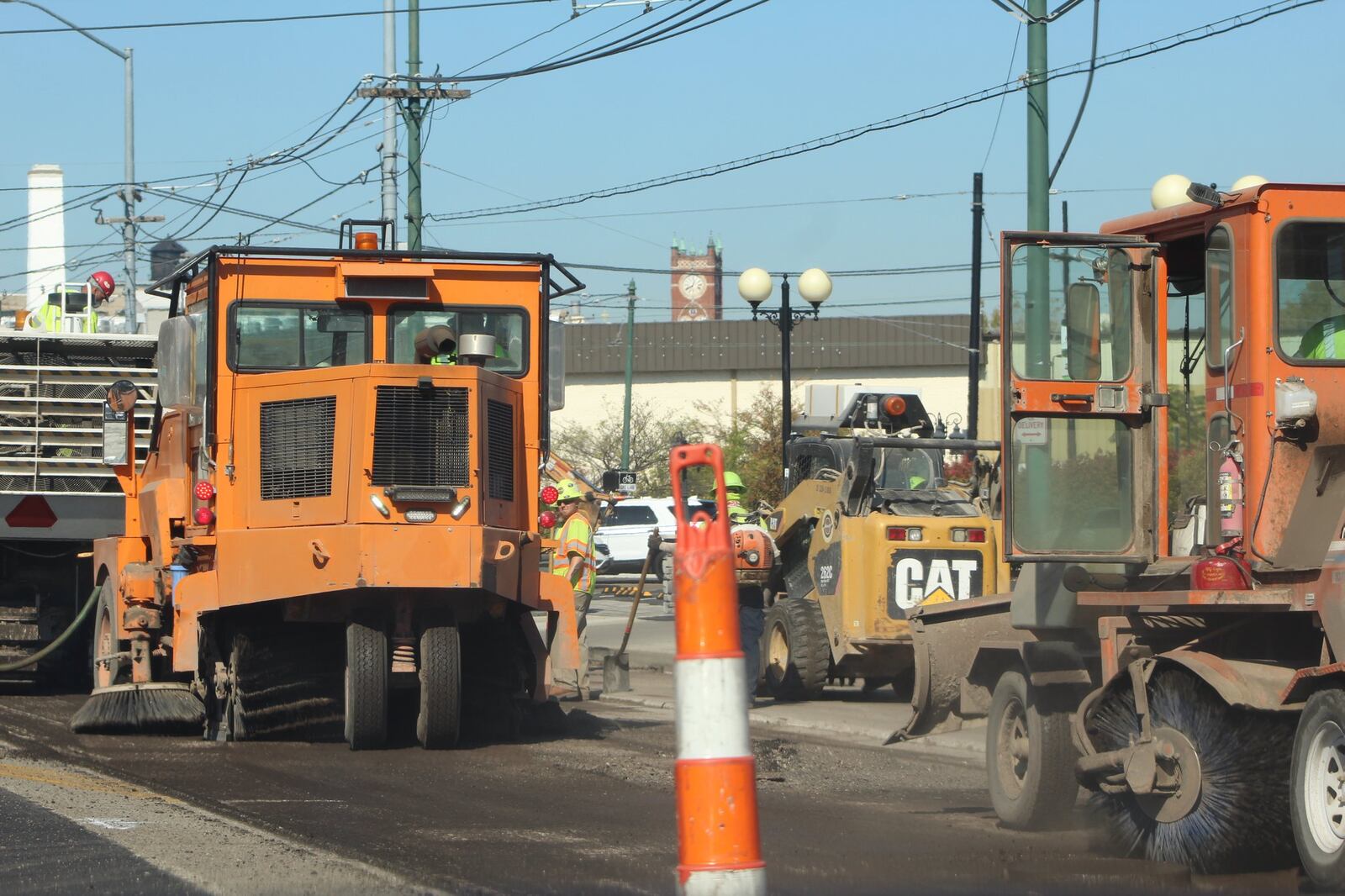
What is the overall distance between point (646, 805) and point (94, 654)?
6.37 meters

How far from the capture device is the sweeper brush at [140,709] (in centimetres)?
1193

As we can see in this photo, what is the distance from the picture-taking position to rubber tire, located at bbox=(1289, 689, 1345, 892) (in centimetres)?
618

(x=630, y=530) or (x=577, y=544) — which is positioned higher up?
(x=577, y=544)

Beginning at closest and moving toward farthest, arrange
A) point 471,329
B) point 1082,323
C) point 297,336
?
point 1082,323 < point 297,336 < point 471,329

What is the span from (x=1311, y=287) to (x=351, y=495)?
5.90m

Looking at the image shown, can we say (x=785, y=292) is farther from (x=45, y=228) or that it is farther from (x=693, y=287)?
(x=693, y=287)

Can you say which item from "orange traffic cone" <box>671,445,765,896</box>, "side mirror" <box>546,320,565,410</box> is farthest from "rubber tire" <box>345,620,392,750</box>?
"orange traffic cone" <box>671,445,765,896</box>

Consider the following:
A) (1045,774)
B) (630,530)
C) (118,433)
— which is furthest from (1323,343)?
(630,530)

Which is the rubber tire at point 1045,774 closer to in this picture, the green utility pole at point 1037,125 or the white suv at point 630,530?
the green utility pole at point 1037,125

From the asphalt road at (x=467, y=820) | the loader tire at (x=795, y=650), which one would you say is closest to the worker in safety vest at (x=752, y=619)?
the loader tire at (x=795, y=650)

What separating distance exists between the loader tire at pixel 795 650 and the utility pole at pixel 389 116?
1088 centimetres

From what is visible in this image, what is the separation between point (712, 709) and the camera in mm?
4531

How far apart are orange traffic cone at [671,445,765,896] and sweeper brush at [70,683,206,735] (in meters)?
8.10

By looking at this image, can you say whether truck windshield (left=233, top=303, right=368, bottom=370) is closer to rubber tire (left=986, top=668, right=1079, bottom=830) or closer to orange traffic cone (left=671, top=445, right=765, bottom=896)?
rubber tire (left=986, top=668, right=1079, bottom=830)
